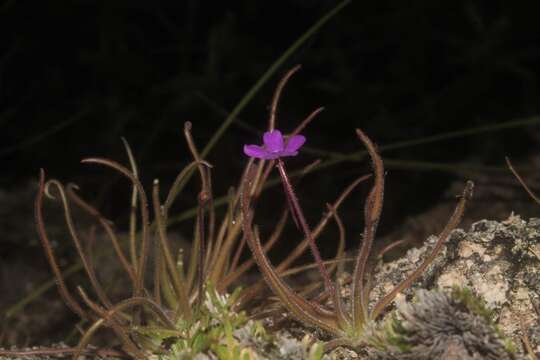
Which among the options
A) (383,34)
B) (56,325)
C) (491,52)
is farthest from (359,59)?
(56,325)

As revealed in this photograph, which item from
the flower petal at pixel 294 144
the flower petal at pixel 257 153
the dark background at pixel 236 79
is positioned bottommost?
the dark background at pixel 236 79

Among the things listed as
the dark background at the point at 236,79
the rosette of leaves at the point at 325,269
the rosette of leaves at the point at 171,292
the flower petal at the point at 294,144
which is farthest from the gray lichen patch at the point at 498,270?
the dark background at the point at 236,79

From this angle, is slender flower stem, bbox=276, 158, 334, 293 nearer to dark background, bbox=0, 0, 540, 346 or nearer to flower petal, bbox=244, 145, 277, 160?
flower petal, bbox=244, 145, 277, 160

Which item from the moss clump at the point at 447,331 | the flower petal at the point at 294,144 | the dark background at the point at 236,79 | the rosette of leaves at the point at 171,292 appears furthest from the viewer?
the dark background at the point at 236,79

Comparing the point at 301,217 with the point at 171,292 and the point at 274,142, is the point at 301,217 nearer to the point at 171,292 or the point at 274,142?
the point at 274,142

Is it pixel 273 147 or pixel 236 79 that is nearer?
pixel 273 147

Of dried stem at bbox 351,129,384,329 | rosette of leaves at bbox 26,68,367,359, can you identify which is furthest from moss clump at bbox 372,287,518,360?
rosette of leaves at bbox 26,68,367,359

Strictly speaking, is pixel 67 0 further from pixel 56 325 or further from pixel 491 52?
pixel 491 52

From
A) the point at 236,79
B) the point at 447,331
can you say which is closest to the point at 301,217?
the point at 447,331

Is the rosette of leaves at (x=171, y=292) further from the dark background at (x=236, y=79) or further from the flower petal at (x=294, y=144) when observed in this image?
the dark background at (x=236, y=79)
